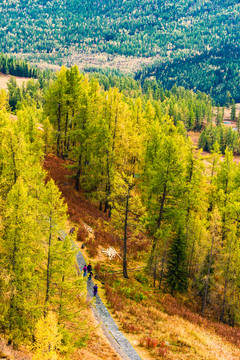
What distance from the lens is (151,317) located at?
22.2m

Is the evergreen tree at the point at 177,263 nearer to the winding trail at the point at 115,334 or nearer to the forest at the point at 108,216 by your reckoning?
the forest at the point at 108,216

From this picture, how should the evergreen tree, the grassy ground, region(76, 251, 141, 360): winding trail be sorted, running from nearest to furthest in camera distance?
region(76, 251, 141, 360): winding trail, the grassy ground, the evergreen tree

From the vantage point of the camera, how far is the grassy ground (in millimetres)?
18812

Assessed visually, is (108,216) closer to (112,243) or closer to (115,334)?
(112,243)

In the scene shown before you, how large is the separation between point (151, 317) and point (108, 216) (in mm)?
17377

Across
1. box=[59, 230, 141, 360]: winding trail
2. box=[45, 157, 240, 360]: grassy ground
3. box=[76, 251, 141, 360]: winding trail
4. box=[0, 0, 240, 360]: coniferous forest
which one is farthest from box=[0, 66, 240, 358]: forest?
box=[76, 251, 141, 360]: winding trail

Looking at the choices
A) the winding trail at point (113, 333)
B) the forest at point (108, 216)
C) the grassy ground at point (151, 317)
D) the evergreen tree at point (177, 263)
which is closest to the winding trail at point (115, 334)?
the winding trail at point (113, 333)

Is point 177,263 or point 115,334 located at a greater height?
point 177,263

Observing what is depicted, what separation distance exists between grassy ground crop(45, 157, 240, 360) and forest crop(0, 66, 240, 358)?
151cm

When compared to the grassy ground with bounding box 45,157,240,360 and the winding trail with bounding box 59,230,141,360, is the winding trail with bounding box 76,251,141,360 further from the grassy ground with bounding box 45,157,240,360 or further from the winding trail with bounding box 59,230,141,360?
the grassy ground with bounding box 45,157,240,360

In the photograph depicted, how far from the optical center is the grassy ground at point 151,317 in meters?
18.8

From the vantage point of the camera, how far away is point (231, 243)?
28.8 metres

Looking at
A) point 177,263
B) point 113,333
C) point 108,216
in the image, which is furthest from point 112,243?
point 113,333

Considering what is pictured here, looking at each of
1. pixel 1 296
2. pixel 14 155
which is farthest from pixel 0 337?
pixel 14 155
